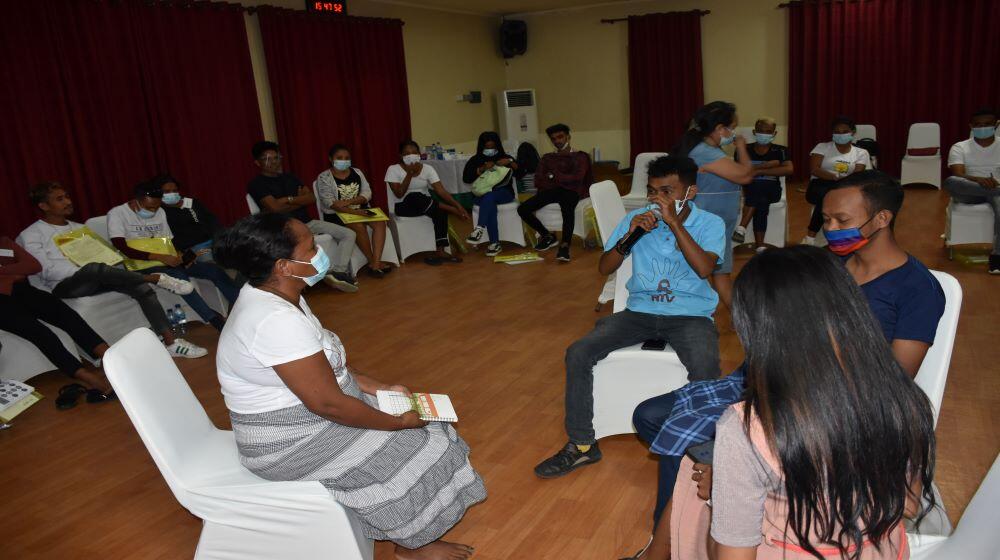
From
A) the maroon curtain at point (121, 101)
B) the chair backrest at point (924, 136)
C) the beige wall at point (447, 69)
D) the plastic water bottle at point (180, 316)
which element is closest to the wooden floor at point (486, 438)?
the plastic water bottle at point (180, 316)

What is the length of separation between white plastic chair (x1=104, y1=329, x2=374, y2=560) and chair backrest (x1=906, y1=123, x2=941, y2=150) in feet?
27.0

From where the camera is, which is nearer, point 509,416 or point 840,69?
point 509,416

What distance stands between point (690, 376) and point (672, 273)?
17.1 inches

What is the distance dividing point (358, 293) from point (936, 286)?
4.36 meters

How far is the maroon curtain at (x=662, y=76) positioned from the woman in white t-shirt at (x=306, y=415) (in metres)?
8.63

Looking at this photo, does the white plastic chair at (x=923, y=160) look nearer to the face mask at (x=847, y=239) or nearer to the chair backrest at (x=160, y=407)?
the face mask at (x=847, y=239)

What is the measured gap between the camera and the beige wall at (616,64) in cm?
923

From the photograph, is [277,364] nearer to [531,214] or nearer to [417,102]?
[531,214]

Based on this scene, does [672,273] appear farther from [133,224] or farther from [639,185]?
[133,224]

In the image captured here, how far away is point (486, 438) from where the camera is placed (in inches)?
116

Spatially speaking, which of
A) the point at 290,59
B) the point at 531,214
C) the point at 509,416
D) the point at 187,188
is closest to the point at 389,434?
the point at 509,416

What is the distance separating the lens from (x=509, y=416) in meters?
3.12

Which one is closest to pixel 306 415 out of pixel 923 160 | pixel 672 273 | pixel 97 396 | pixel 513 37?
pixel 672 273

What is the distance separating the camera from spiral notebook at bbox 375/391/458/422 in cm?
210
